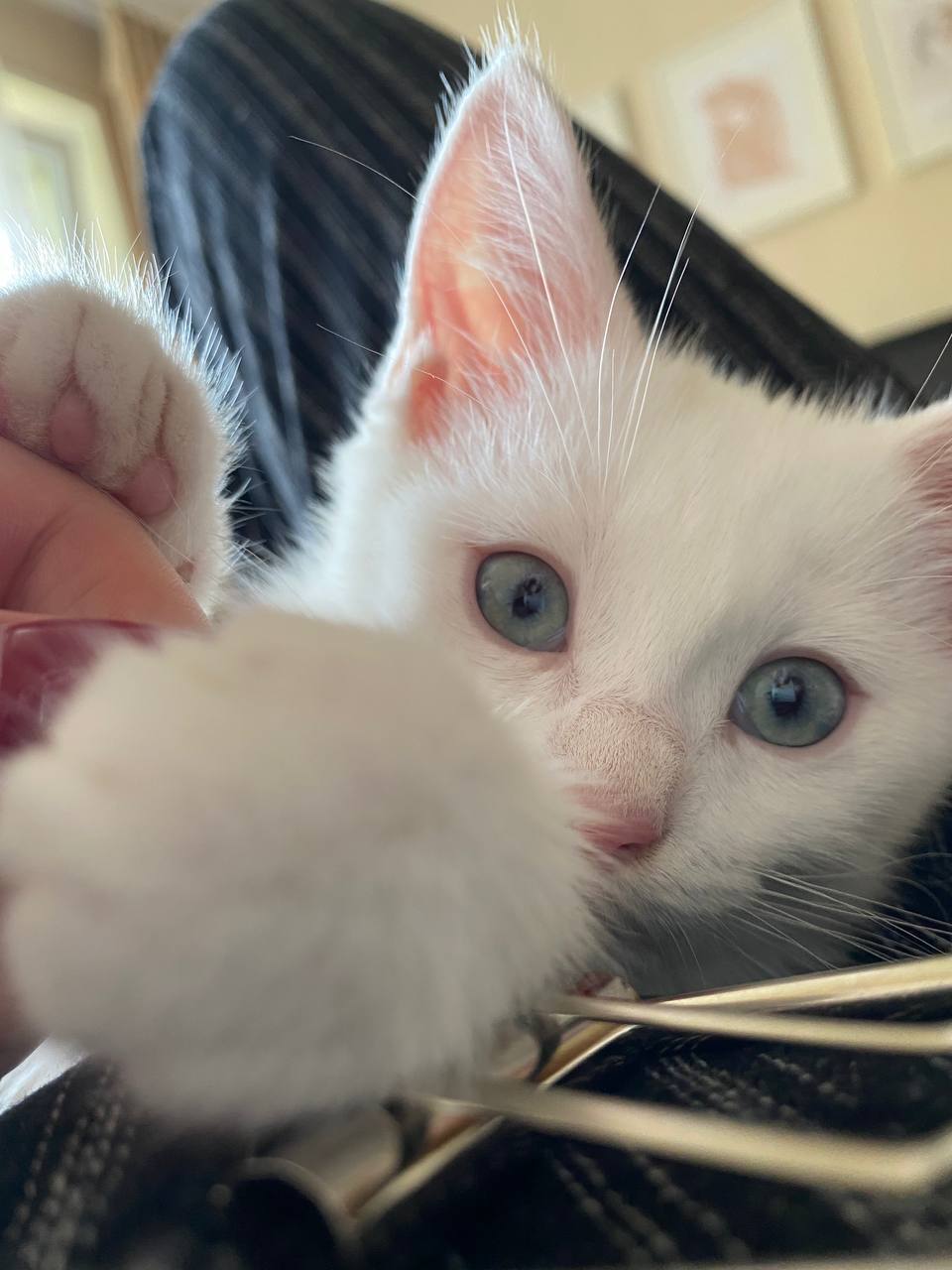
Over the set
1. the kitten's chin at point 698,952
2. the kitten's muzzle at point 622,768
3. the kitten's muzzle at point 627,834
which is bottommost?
the kitten's chin at point 698,952

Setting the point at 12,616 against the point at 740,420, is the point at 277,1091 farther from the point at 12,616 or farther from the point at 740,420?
the point at 740,420

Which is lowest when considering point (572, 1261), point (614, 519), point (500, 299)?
point (572, 1261)

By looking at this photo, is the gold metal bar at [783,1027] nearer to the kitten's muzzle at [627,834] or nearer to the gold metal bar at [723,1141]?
the gold metal bar at [723,1141]

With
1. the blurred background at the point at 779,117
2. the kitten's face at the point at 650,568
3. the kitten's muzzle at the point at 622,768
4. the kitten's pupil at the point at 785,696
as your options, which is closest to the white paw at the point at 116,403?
the kitten's face at the point at 650,568

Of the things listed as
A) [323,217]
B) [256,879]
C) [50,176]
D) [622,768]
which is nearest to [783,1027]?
[256,879]

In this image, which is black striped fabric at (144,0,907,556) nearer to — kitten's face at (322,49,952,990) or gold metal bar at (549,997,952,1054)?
kitten's face at (322,49,952,990)

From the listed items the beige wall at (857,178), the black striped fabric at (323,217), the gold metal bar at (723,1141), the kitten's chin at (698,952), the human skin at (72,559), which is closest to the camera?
the gold metal bar at (723,1141)

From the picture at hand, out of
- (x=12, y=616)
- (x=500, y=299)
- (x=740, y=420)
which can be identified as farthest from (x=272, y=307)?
(x=12, y=616)
